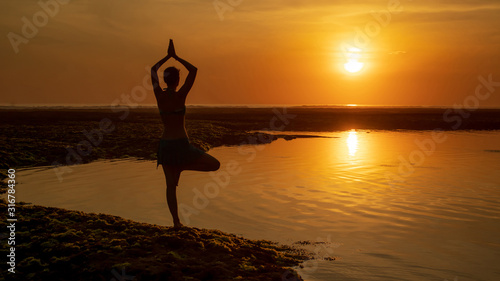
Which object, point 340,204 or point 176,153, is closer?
point 176,153

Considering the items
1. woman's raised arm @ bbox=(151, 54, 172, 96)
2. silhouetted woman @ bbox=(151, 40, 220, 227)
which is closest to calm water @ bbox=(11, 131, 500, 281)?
silhouetted woman @ bbox=(151, 40, 220, 227)

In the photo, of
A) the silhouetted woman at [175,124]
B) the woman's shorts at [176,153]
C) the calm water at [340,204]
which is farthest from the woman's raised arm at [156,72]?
the calm water at [340,204]

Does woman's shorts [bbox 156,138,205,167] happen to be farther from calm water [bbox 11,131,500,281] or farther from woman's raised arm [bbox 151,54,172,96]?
calm water [bbox 11,131,500,281]

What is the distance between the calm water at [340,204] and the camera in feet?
30.0

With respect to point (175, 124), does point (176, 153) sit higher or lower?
lower

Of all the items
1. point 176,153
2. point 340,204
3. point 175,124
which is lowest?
point 340,204

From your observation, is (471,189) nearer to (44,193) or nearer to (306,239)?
(306,239)

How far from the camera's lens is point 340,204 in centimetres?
1399

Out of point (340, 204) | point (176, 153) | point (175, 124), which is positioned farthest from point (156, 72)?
point (340, 204)

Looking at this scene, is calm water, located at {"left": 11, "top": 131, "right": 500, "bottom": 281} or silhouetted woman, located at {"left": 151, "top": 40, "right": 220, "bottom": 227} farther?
calm water, located at {"left": 11, "top": 131, "right": 500, "bottom": 281}

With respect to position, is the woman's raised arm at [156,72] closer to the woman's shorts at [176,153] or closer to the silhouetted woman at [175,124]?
the silhouetted woman at [175,124]

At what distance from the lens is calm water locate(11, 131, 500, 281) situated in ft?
30.0

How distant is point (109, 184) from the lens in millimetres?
17141

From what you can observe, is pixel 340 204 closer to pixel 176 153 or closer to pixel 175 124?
pixel 176 153
